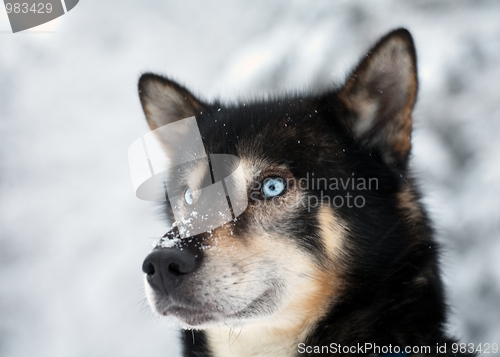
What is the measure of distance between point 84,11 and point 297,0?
2.02 meters

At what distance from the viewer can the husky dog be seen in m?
1.52

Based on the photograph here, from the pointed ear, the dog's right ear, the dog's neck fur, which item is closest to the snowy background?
the dog's right ear

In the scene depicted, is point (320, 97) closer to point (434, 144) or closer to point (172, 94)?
point (172, 94)

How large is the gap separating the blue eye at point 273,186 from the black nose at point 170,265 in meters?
0.43

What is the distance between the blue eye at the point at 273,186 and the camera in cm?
169

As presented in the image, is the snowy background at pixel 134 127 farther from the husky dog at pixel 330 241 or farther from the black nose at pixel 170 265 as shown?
the black nose at pixel 170 265

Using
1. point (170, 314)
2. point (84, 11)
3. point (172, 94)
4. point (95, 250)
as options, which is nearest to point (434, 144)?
point (172, 94)

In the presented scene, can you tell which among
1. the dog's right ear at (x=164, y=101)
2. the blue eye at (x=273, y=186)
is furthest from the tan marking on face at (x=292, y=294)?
the dog's right ear at (x=164, y=101)

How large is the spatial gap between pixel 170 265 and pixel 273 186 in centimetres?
57

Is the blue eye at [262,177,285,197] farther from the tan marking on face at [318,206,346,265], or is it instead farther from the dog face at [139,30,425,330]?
the tan marking on face at [318,206,346,265]

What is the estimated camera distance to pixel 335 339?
66.3 inches

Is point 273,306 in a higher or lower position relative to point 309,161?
lower

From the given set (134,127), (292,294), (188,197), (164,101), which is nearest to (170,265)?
(292,294)

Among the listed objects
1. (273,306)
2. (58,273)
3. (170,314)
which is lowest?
(58,273)
